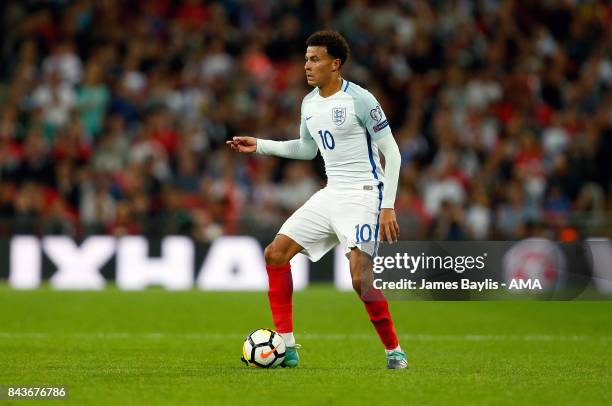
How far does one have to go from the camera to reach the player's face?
8344mm

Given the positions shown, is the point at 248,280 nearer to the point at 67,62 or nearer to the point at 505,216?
the point at 505,216

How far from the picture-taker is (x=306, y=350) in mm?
9875

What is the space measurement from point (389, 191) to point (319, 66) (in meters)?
0.98

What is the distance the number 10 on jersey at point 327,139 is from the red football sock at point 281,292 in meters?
0.87

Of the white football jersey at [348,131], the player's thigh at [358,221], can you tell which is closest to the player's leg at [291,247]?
the player's thigh at [358,221]

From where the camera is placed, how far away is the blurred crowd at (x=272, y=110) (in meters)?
17.9

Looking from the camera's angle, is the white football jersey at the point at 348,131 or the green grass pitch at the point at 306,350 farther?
the white football jersey at the point at 348,131

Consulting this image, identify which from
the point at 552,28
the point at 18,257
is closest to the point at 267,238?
the point at 18,257

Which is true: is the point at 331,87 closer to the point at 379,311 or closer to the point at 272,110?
the point at 379,311

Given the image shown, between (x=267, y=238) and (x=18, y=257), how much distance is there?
3481 millimetres

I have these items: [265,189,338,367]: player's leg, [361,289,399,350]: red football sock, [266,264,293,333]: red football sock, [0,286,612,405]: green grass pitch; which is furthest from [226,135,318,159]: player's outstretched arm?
[0,286,612,405]: green grass pitch

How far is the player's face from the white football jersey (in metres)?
0.13

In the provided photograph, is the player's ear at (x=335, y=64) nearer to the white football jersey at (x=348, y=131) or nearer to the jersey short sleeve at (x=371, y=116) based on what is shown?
the white football jersey at (x=348, y=131)

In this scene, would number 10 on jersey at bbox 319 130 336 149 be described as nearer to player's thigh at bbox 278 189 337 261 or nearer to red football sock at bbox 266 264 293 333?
player's thigh at bbox 278 189 337 261
